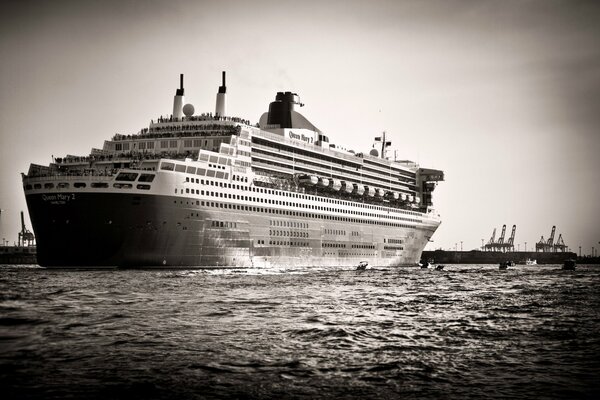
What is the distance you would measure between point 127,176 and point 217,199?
33.1 ft

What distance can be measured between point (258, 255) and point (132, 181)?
1866cm

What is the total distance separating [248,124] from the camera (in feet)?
260

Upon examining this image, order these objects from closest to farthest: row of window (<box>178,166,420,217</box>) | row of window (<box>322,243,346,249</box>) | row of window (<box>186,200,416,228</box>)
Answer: row of window (<box>178,166,420,217</box>), row of window (<box>186,200,416,228</box>), row of window (<box>322,243,346,249</box>)

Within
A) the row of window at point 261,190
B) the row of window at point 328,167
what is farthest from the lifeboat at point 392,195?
the row of window at point 261,190

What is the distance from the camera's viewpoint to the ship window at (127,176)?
201 feet

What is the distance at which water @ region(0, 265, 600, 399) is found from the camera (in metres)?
15.3

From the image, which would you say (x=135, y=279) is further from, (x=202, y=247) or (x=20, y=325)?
(x=20, y=325)

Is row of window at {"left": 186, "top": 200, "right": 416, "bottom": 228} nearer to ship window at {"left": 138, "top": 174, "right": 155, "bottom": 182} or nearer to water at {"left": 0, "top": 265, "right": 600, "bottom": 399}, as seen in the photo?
ship window at {"left": 138, "top": 174, "right": 155, "bottom": 182}

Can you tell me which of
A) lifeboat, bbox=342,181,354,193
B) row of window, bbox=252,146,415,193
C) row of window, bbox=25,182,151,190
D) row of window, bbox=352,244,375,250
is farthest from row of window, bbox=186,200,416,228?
row of window, bbox=252,146,415,193

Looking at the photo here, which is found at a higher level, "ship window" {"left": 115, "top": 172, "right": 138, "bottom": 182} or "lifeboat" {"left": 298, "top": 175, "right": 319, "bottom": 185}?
"lifeboat" {"left": 298, "top": 175, "right": 319, "bottom": 185}

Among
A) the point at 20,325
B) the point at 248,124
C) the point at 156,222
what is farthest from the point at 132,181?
the point at 20,325

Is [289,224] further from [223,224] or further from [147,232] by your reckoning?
[147,232]

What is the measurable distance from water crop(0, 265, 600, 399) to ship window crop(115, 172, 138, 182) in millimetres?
25698

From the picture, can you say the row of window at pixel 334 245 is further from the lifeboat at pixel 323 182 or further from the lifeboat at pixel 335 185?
the lifeboat at pixel 323 182
